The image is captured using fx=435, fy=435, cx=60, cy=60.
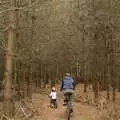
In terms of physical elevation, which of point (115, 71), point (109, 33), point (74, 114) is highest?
point (109, 33)

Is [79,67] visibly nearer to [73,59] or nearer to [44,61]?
[73,59]

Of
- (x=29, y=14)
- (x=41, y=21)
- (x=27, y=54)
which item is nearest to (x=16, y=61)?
(x=27, y=54)

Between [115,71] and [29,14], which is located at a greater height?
[29,14]

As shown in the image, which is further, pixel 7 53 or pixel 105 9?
pixel 105 9

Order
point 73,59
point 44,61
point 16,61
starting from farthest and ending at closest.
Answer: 1. point 73,59
2. point 44,61
3. point 16,61

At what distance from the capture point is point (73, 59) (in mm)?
47125

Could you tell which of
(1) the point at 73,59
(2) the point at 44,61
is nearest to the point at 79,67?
(1) the point at 73,59

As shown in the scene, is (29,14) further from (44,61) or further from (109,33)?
(44,61)

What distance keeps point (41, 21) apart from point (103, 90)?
33.1 feet

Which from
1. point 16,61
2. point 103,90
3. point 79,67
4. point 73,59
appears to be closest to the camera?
point 16,61

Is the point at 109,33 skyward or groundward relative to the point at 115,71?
skyward

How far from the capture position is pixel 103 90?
38.8 meters

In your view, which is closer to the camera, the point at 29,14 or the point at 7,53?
the point at 7,53

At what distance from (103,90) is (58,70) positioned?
12.7 metres
